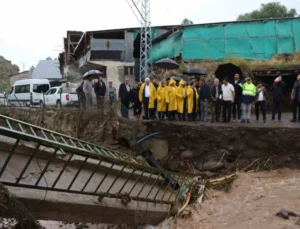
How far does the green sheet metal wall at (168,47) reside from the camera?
2425cm

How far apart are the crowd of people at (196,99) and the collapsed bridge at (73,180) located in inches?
233

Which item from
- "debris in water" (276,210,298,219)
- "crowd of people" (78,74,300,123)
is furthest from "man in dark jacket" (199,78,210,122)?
"debris in water" (276,210,298,219)

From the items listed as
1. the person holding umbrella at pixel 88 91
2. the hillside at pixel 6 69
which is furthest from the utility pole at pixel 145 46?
the hillside at pixel 6 69

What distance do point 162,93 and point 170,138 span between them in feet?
6.06

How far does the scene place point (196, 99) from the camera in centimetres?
1365

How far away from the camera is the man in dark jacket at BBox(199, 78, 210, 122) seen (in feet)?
43.8

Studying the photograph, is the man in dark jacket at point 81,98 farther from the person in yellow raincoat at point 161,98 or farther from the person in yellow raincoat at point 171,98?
the person in yellow raincoat at point 171,98

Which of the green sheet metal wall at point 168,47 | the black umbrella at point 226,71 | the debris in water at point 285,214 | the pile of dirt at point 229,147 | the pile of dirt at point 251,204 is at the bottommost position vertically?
the pile of dirt at point 251,204

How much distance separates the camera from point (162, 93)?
44.5 ft

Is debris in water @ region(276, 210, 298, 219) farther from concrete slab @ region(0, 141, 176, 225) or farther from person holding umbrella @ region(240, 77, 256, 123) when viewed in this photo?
person holding umbrella @ region(240, 77, 256, 123)

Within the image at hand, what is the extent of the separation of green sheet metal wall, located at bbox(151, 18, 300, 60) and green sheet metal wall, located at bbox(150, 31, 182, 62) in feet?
2.14

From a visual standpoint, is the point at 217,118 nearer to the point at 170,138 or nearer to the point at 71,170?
the point at 170,138

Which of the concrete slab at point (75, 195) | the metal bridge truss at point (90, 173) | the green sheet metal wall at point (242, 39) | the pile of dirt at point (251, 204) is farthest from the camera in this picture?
the green sheet metal wall at point (242, 39)

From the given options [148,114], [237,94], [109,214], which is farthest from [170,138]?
[109,214]
